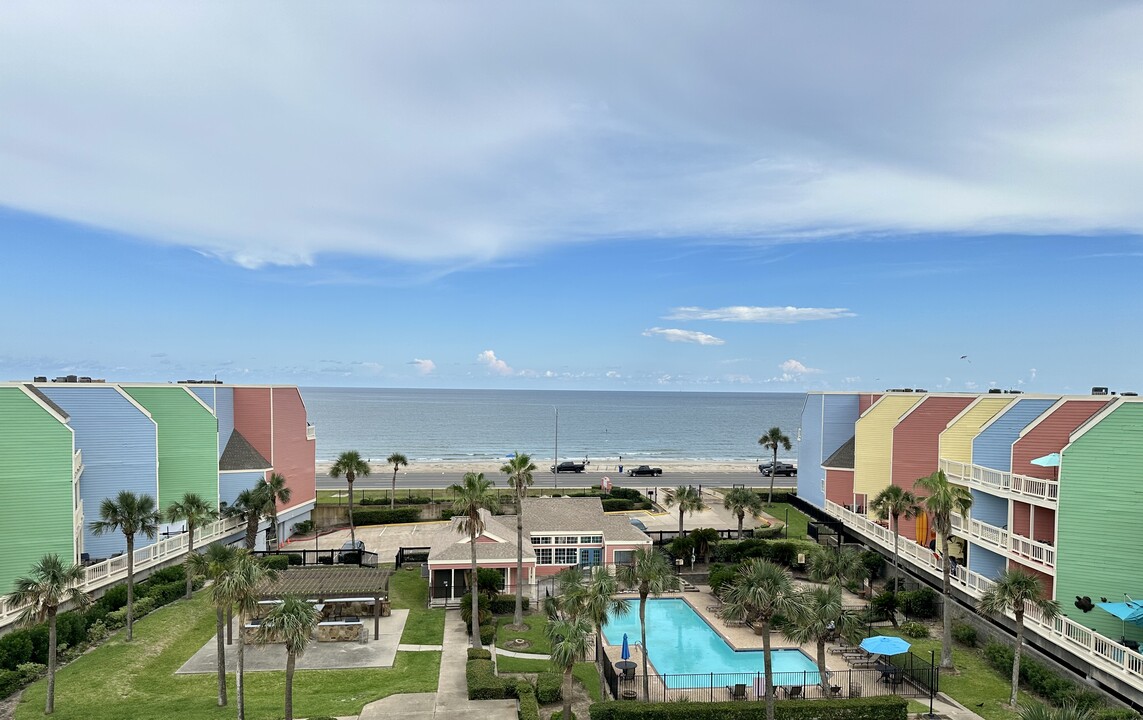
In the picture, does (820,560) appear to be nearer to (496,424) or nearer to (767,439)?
(767,439)

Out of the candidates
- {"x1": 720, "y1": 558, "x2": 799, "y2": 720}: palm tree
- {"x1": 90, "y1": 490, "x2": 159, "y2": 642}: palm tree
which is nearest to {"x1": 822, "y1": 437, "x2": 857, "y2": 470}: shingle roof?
{"x1": 720, "y1": 558, "x2": 799, "y2": 720}: palm tree

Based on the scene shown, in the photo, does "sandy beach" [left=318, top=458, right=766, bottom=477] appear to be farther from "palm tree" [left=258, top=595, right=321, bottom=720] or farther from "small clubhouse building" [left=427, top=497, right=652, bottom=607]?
"palm tree" [left=258, top=595, right=321, bottom=720]

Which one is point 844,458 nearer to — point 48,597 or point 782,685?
point 782,685

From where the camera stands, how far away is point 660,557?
27297 mm

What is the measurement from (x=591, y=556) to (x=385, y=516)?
69.1 ft

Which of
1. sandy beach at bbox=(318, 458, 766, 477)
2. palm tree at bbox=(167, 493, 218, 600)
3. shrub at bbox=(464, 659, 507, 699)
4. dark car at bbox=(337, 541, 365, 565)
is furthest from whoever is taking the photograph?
sandy beach at bbox=(318, 458, 766, 477)

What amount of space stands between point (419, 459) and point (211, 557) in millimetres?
92364

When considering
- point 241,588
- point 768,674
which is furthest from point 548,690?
point 241,588

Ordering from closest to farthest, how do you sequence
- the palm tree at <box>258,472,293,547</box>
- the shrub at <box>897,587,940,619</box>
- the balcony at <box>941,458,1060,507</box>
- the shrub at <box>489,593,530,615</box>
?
the balcony at <box>941,458,1060,507</box>, the shrub at <box>897,587,940,619</box>, the shrub at <box>489,593,530,615</box>, the palm tree at <box>258,472,293,547</box>

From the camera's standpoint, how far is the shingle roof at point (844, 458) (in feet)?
169

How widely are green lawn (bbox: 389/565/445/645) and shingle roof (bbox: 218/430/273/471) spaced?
12.7 meters

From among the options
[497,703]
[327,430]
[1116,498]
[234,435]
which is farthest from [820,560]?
[327,430]

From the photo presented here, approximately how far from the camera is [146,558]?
36719 millimetres

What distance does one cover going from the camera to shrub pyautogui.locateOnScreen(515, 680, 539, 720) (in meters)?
22.9
